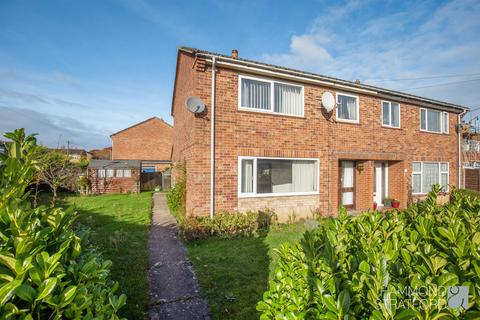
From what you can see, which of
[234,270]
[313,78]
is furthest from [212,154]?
[313,78]

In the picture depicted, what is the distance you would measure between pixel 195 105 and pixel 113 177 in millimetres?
14647

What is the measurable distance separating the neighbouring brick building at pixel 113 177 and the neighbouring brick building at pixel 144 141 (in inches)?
450

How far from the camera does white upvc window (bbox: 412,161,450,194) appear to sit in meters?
12.7

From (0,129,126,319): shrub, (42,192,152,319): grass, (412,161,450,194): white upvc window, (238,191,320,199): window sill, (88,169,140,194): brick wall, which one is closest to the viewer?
(0,129,126,319): shrub

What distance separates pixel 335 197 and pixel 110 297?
9.78 meters

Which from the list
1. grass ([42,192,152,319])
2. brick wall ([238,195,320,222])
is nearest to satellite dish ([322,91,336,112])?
brick wall ([238,195,320,222])

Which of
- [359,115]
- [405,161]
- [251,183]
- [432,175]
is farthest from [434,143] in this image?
[251,183]

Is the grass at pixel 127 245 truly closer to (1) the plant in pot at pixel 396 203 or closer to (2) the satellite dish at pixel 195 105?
(2) the satellite dish at pixel 195 105

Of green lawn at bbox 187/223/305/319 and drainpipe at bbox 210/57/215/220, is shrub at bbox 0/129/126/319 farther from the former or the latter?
drainpipe at bbox 210/57/215/220

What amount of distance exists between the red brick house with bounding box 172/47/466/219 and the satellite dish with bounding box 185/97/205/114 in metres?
0.30

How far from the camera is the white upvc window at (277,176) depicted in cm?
855

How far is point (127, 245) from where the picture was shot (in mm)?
6633

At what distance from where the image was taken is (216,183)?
26.4 ft

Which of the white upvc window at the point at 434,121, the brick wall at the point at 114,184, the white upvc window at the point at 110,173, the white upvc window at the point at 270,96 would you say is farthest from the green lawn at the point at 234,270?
the white upvc window at the point at 110,173
